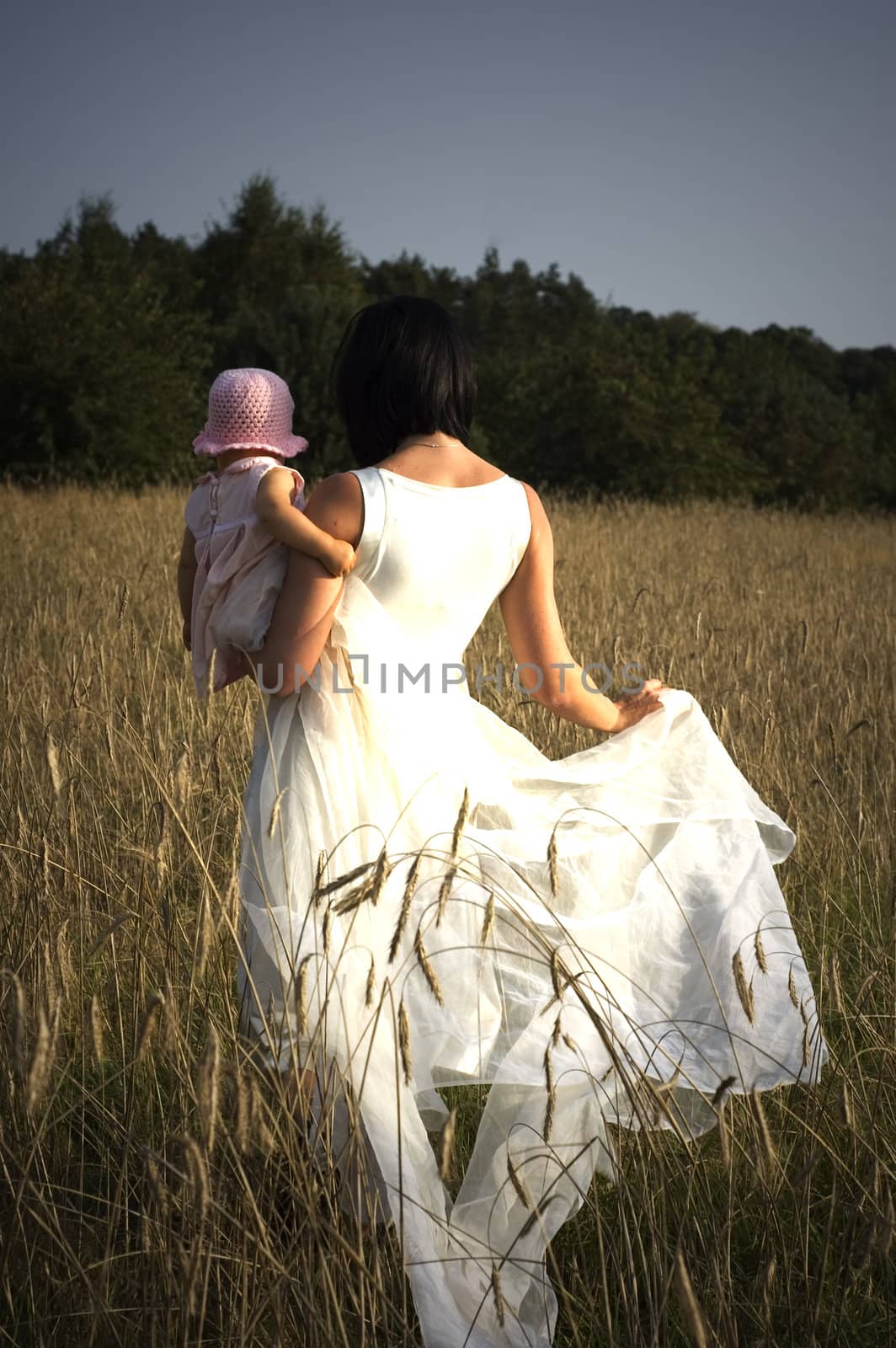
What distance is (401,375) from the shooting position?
185 cm

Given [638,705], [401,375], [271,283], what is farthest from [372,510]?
[271,283]

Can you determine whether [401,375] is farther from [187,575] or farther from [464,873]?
[464,873]

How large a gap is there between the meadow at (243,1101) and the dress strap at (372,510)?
494 millimetres

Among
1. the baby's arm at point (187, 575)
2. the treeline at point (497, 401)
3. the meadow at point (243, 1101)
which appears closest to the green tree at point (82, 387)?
the treeline at point (497, 401)

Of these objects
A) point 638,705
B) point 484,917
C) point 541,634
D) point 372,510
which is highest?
point 372,510

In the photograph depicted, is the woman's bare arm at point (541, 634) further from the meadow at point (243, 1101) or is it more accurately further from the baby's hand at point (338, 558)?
the meadow at point (243, 1101)

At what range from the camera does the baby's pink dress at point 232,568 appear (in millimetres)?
1914

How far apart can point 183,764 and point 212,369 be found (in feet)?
77.2

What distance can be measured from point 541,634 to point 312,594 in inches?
20.4

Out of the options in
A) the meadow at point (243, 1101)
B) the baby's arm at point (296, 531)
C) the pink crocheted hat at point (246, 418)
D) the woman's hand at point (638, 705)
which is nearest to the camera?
the meadow at point (243, 1101)

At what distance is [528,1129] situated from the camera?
1709 mm

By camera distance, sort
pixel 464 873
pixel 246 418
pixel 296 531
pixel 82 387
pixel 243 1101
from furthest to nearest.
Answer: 1. pixel 82 387
2. pixel 246 418
3. pixel 296 531
4. pixel 464 873
5. pixel 243 1101

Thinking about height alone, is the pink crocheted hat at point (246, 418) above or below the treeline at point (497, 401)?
below

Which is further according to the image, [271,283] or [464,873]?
[271,283]
